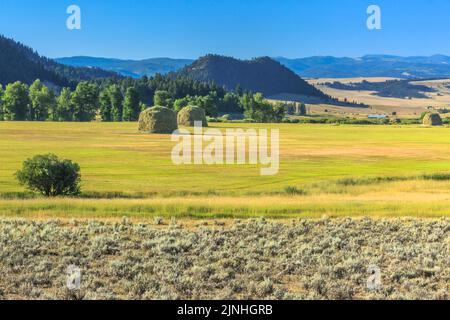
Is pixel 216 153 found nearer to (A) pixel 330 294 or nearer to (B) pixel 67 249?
(B) pixel 67 249

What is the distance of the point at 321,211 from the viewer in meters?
28.1

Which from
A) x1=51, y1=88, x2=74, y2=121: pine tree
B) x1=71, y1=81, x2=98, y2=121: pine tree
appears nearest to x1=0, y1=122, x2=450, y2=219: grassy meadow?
x1=71, y1=81, x2=98, y2=121: pine tree

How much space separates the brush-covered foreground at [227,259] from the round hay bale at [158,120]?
6744 cm

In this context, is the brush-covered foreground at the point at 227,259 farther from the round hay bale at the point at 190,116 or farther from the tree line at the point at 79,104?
the tree line at the point at 79,104

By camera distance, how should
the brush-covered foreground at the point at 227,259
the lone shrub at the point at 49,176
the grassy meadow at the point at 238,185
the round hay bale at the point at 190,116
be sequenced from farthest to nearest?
the round hay bale at the point at 190,116
the lone shrub at the point at 49,176
the grassy meadow at the point at 238,185
the brush-covered foreground at the point at 227,259

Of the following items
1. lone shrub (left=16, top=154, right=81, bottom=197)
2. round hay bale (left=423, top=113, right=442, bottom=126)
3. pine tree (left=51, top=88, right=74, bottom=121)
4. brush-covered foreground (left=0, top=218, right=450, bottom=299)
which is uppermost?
pine tree (left=51, top=88, right=74, bottom=121)

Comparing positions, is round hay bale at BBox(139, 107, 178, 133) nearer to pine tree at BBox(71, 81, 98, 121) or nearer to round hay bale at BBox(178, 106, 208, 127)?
round hay bale at BBox(178, 106, 208, 127)

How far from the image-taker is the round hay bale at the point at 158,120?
90.6 metres

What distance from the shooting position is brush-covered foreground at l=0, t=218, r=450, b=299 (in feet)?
45.2

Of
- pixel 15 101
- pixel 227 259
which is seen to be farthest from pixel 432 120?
pixel 227 259

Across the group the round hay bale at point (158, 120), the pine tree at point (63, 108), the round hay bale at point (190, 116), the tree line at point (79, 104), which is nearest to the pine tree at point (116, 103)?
the tree line at point (79, 104)

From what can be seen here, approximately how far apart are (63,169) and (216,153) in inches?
1143

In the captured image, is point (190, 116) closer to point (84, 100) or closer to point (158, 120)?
point (158, 120)

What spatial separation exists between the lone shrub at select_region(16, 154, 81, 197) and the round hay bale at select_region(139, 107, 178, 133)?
5831 centimetres
